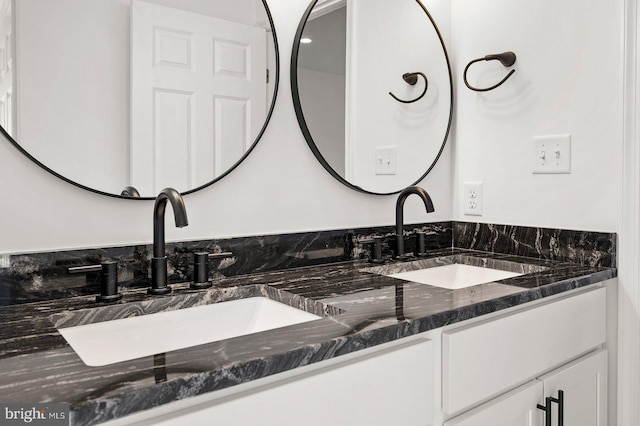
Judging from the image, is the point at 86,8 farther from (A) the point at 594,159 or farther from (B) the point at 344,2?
(A) the point at 594,159

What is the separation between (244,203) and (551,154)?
3.31 feet

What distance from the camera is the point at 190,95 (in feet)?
4.45

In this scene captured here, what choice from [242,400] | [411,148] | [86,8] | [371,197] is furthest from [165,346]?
[411,148]

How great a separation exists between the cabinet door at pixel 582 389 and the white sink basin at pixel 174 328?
0.72 meters

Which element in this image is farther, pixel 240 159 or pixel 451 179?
pixel 451 179

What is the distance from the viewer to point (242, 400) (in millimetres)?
801

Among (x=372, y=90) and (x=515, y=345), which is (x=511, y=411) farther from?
(x=372, y=90)

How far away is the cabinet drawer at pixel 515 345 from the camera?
1129mm

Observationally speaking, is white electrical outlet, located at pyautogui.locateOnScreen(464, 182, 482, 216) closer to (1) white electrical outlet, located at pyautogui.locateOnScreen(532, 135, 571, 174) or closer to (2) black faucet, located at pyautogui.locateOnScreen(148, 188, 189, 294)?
(1) white electrical outlet, located at pyautogui.locateOnScreen(532, 135, 571, 174)

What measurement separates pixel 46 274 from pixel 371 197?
1.01 m

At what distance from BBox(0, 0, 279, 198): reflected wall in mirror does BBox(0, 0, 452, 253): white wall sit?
0.15 ft

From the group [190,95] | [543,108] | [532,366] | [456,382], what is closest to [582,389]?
[532,366]

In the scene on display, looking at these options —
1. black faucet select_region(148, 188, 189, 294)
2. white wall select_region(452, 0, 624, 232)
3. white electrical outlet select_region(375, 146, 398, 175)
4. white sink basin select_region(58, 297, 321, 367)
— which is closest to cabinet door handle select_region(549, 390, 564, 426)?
white wall select_region(452, 0, 624, 232)

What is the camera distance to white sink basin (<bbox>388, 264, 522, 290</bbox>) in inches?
67.6
